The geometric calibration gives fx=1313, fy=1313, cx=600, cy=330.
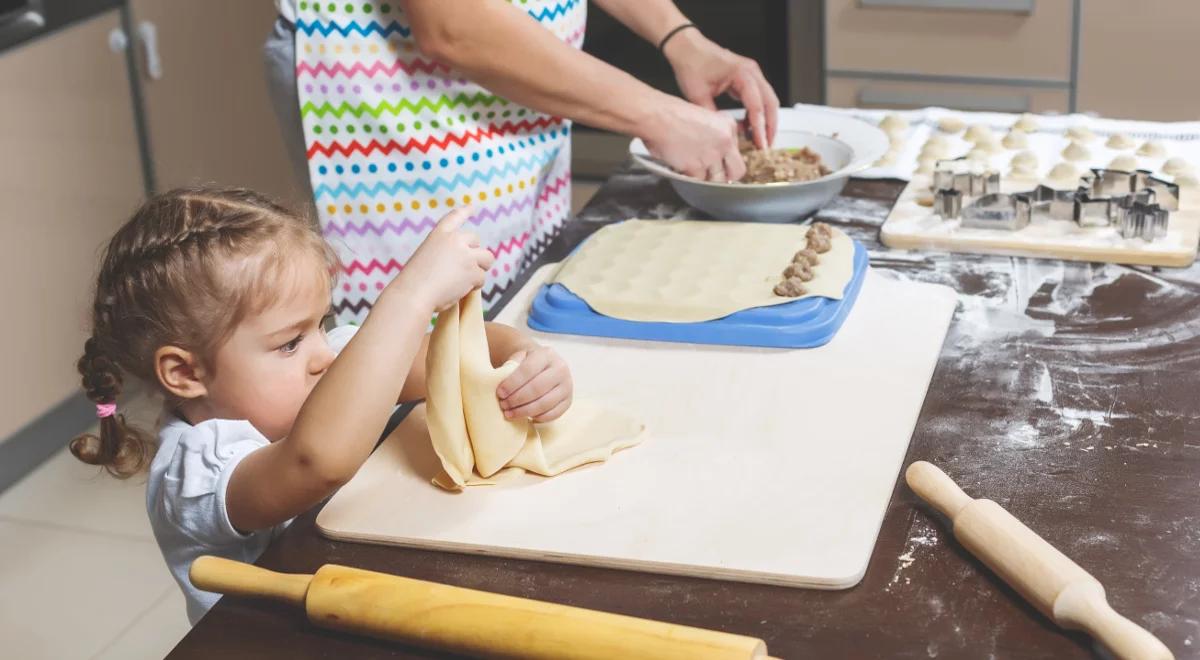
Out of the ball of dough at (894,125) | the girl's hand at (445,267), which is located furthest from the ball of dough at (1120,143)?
the girl's hand at (445,267)

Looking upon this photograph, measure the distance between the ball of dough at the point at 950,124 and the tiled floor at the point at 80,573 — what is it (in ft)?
4.27

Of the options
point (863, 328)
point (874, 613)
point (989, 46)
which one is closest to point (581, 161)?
point (989, 46)

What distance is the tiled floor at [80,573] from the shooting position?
6.55ft

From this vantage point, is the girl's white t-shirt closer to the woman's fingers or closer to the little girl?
the little girl

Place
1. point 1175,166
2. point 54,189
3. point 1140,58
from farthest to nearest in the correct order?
point 1140,58, point 54,189, point 1175,166

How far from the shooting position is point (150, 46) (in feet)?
8.32

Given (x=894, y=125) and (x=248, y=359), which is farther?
(x=894, y=125)

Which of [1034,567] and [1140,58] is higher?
[1034,567]

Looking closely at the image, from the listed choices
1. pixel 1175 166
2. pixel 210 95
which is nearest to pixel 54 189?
pixel 210 95

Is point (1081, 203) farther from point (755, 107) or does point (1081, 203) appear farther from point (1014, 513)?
point (1014, 513)

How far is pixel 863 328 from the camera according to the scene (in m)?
1.16

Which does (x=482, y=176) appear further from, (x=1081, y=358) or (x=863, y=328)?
(x=1081, y=358)

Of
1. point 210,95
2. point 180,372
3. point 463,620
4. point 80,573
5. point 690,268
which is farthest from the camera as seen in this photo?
point 210,95

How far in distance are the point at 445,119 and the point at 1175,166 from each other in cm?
80
